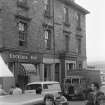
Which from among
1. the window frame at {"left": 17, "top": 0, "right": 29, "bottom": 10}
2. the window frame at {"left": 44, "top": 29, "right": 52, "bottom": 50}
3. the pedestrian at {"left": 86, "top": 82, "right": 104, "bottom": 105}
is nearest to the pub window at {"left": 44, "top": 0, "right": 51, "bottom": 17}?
the window frame at {"left": 44, "top": 29, "right": 52, "bottom": 50}

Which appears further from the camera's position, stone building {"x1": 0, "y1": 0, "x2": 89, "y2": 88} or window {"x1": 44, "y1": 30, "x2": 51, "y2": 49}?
window {"x1": 44, "y1": 30, "x2": 51, "y2": 49}

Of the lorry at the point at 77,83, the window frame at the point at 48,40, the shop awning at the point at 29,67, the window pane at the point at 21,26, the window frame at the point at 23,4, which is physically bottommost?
the lorry at the point at 77,83

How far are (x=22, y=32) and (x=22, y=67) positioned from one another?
3.04 metres

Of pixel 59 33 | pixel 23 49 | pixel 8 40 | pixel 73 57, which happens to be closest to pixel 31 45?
pixel 23 49

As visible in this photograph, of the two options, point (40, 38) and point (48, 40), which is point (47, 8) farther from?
point (40, 38)

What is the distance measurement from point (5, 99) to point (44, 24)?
2066cm

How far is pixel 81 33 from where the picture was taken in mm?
36406

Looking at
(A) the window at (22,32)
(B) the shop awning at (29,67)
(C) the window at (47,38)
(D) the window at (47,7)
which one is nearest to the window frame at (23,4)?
(A) the window at (22,32)

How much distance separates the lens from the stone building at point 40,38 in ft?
79.4

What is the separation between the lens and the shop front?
24248 mm

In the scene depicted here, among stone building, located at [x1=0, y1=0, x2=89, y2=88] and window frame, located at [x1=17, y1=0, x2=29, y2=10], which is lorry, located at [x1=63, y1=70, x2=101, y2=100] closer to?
stone building, located at [x1=0, y1=0, x2=89, y2=88]

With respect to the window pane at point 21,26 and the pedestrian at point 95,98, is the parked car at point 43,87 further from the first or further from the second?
the pedestrian at point 95,98

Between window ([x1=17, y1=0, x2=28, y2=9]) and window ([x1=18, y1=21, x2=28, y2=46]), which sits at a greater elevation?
window ([x1=17, y1=0, x2=28, y2=9])

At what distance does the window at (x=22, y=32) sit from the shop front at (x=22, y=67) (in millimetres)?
1018
